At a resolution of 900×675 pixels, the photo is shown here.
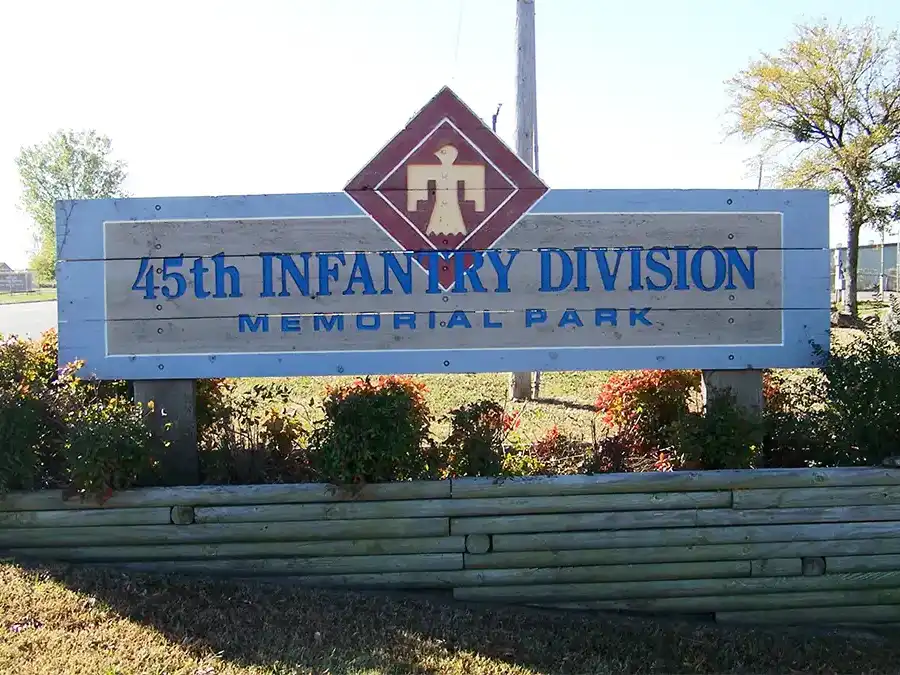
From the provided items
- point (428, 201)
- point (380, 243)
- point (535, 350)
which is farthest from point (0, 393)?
point (535, 350)

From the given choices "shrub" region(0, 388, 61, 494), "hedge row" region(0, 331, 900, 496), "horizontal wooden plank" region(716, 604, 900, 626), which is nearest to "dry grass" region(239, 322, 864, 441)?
"hedge row" region(0, 331, 900, 496)

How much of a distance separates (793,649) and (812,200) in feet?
8.13

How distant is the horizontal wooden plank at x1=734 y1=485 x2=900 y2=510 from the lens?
388 cm

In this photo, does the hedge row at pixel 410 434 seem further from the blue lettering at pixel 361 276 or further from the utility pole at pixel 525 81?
the utility pole at pixel 525 81

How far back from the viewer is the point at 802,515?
3.89 m

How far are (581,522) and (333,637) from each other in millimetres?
1363

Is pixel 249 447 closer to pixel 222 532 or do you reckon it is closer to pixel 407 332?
pixel 222 532

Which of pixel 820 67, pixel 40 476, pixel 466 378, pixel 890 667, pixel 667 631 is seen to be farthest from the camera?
pixel 820 67

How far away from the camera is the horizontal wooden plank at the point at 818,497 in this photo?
3.88 meters

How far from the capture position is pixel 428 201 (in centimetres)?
433

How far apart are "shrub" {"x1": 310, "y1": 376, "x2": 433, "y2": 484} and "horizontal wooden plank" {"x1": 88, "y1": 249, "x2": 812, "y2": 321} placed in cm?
65

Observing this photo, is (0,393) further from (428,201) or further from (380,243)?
(428,201)

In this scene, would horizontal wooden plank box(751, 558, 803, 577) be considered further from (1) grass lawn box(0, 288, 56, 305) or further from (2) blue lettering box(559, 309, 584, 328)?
(1) grass lawn box(0, 288, 56, 305)

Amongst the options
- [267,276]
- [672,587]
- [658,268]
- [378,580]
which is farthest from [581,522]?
[267,276]
